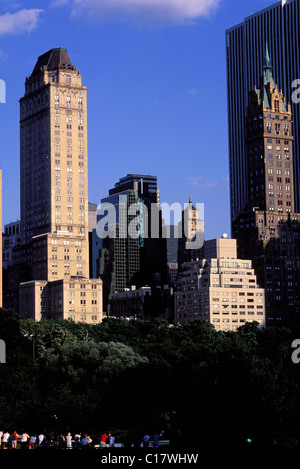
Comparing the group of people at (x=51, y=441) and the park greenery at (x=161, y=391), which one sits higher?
the park greenery at (x=161, y=391)

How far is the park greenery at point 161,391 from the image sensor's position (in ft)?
359

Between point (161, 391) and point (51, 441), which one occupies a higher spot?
point (161, 391)

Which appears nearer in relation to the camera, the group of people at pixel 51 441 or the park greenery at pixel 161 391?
the group of people at pixel 51 441

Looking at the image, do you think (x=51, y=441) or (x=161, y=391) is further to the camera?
(x=161, y=391)

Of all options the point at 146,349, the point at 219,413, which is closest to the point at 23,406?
the point at 219,413

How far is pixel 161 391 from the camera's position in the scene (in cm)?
13512

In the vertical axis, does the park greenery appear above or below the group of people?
above

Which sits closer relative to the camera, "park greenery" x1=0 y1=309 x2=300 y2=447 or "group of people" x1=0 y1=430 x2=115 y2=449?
"group of people" x1=0 y1=430 x2=115 y2=449

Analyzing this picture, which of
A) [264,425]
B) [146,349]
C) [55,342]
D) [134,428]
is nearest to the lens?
[264,425]

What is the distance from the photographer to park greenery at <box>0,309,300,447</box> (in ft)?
359

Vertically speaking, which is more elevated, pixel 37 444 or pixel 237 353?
pixel 237 353

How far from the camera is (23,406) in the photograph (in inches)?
5049

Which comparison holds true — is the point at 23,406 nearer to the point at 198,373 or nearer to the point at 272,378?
the point at 198,373

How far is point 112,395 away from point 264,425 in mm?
33119
